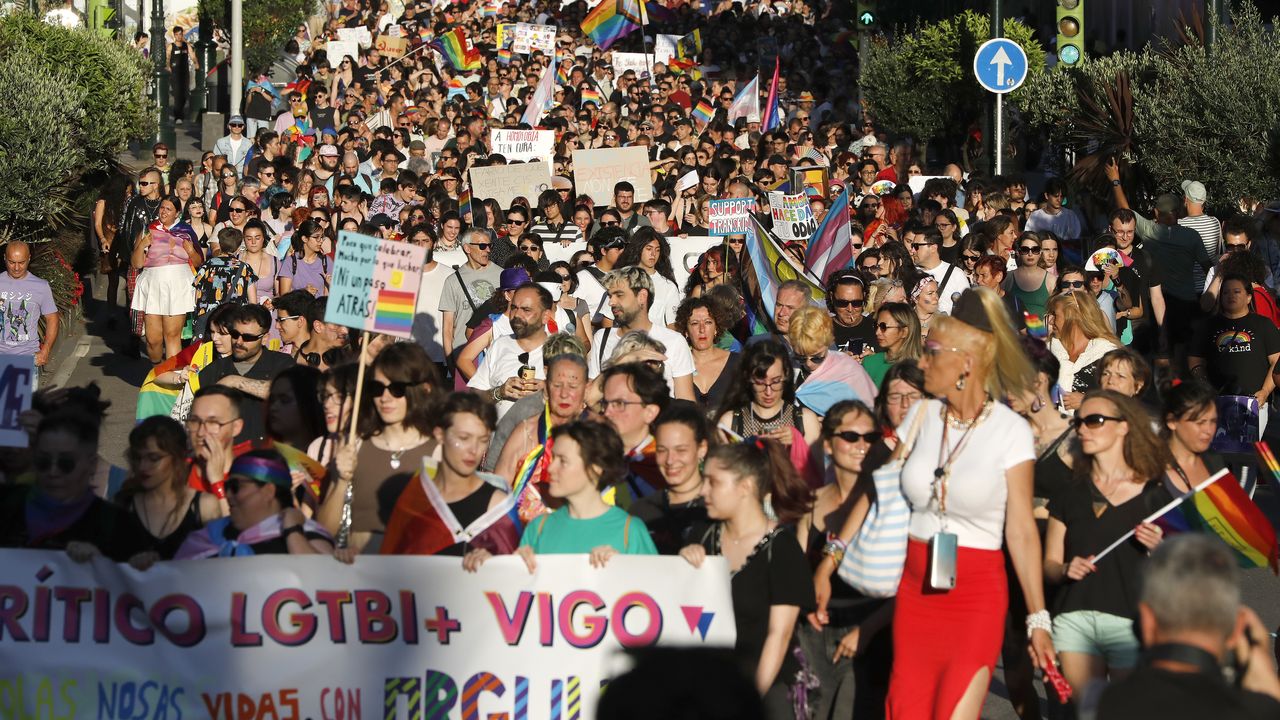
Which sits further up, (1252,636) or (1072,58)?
(1072,58)

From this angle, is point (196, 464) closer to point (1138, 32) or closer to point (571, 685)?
point (571, 685)

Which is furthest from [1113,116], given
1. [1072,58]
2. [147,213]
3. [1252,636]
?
[1252,636]

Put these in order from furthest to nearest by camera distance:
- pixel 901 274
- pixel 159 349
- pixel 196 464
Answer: pixel 159 349, pixel 901 274, pixel 196 464

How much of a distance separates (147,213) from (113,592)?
10.5 metres

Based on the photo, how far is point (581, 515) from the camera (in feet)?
20.1

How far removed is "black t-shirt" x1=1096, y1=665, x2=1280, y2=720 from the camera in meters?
3.64

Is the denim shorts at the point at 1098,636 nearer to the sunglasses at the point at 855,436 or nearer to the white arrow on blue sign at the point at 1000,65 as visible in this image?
the sunglasses at the point at 855,436

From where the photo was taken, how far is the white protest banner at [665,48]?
33688 mm

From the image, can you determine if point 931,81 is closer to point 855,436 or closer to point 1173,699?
point 855,436

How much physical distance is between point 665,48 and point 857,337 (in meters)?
25.2

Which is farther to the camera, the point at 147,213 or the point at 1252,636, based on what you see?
the point at 147,213

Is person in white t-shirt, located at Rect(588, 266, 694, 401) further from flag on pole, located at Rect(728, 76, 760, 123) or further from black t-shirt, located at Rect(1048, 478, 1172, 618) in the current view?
flag on pole, located at Rect(728, 76, 760, 123)

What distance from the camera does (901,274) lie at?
11.8 meters

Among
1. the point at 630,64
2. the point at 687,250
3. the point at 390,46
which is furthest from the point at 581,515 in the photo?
the point at 390,46
